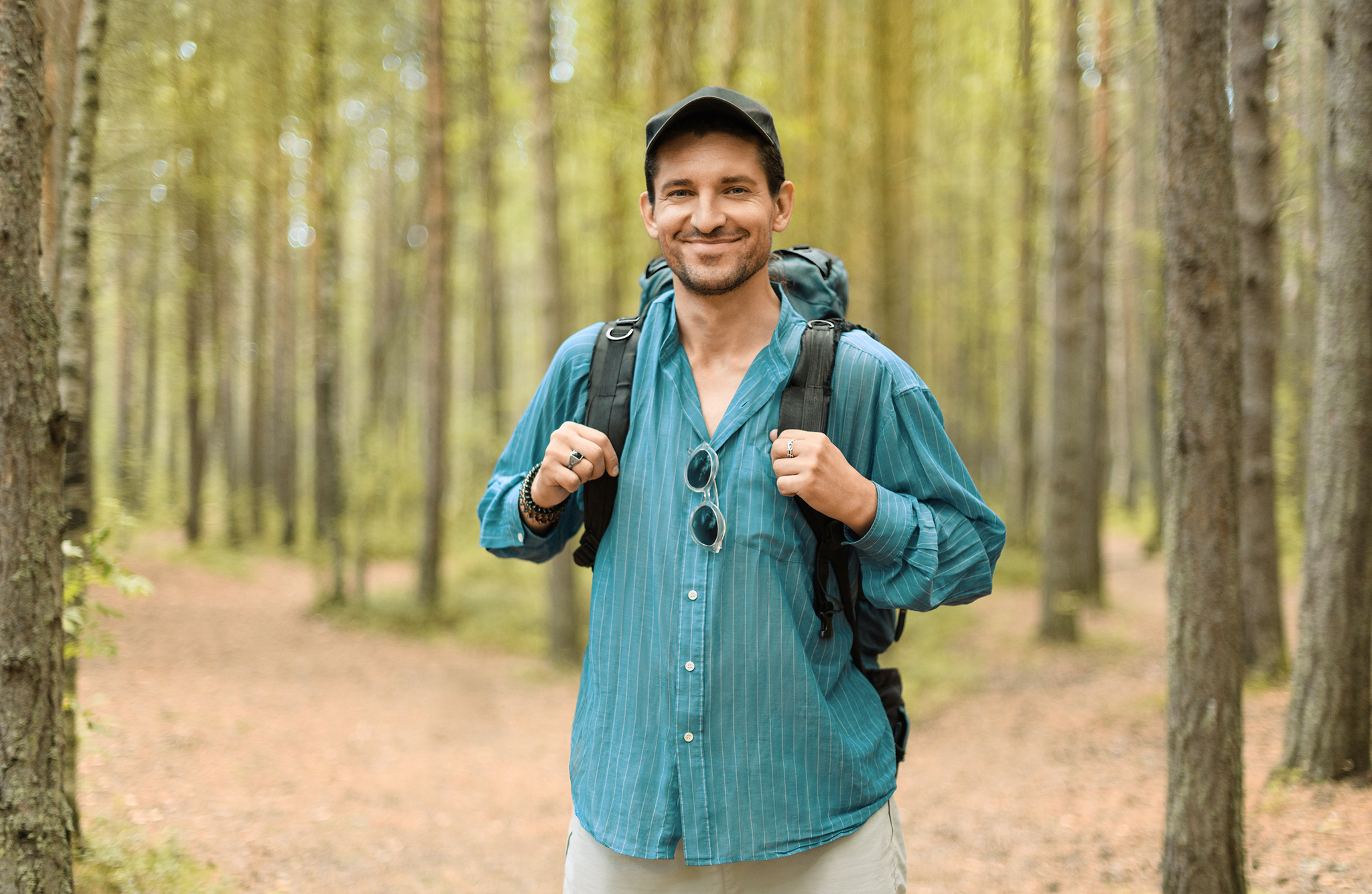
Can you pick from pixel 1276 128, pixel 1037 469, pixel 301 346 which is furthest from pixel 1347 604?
pixel 301 346

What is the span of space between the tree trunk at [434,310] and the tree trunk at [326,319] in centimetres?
134

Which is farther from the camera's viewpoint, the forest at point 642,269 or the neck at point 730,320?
the forest at point 642,269

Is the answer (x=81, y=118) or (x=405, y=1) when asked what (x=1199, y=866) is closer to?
(x=81, y=118)

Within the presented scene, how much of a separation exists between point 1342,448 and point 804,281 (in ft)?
13.1

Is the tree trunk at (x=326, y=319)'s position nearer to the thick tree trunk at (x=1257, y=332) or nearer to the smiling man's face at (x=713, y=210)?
the thick tree trunk at (x=1257, y=332)

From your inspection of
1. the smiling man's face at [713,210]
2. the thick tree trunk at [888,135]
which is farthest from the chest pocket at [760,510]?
the thick tree trunk at [888,135]

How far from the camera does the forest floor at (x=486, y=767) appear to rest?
5285 millimetres

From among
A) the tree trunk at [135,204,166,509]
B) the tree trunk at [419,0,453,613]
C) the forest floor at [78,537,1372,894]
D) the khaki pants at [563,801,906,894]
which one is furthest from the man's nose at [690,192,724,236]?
the tree trunk at [135,204,166,509]

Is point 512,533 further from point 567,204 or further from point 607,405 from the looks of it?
point 567,204

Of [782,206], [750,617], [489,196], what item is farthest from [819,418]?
[489,196]

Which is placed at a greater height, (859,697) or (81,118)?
(81,118)

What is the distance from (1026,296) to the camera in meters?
14.6

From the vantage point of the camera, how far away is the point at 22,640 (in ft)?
9.57

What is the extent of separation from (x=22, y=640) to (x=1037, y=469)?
1860 centimetres
